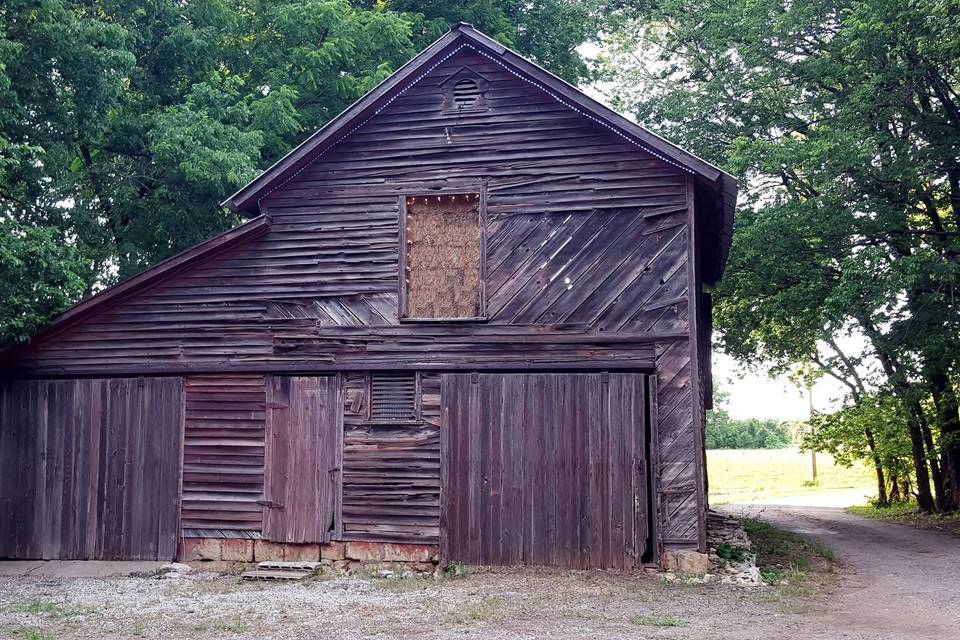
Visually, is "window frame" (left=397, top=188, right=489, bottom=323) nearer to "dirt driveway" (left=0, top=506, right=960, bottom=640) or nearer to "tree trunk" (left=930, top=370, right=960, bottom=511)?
"dirt driveway" (left=0, top=506, right=960, bottom=640)

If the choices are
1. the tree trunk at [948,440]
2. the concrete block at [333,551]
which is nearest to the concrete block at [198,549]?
the concrete block at [333,551]

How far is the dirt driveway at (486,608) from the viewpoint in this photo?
10.2 meters

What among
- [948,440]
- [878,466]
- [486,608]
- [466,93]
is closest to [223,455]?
[486,608]

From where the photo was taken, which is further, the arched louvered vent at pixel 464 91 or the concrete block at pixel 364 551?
the arched louvered vent at pixel 464 91

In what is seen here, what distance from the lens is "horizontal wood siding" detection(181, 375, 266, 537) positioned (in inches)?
577

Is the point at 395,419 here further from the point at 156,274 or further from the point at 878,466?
the point at 878,466

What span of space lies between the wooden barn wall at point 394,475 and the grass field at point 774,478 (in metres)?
22.5

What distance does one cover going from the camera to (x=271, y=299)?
586 inches

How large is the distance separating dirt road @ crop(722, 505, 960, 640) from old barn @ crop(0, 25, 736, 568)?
2.46 metres

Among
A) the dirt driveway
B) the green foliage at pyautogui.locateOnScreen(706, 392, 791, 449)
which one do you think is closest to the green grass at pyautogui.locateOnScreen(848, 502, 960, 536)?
the dirt driveway

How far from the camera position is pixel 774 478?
48.1 m

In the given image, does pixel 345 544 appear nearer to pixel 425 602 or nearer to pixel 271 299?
pixel 425 602

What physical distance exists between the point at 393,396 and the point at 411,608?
3.78 metres

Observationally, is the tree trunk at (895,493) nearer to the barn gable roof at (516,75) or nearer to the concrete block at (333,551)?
the barn gable roof at (516,75)
